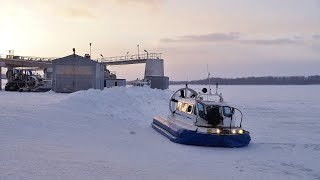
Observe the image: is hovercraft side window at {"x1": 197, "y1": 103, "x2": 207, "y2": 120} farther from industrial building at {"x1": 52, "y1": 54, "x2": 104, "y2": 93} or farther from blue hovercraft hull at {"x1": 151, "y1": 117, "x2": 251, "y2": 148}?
industrial building at {"x1": 52, "y1": 54, "x2": 104, "y2": 93}

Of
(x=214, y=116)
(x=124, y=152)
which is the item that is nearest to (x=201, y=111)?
(x=214, y=116)

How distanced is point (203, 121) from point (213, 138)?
3.93 ft

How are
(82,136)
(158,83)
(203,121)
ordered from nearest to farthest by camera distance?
(82,136), (203,121), (158,83)

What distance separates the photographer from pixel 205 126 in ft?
46.9

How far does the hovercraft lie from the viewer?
1352 cm

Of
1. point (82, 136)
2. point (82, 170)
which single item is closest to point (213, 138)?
point (82, 136)

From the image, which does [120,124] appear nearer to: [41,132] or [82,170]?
[41,132]

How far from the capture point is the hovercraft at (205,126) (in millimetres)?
13516

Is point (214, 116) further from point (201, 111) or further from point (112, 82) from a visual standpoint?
point (112, 82)

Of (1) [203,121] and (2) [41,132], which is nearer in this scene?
(2) [41,132]

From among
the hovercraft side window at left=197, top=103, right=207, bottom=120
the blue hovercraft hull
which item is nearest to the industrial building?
the hovercraft side window at left=197, top=103, right=207, bottom=120

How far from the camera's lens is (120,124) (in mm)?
17812

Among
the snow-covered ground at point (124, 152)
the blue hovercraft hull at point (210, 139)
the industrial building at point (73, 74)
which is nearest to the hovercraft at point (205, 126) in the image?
the blue hovercraft hull at point (210, 139)

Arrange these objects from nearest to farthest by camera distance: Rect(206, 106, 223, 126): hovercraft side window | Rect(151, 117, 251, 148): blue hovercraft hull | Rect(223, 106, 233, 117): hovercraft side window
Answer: Rect(151, 117, 251, 148): blue hovercraft hull → Rect(206, 106, 223, 126): hovercraft side window → Rect(223, 106, 233, 117): hovercraft side window
